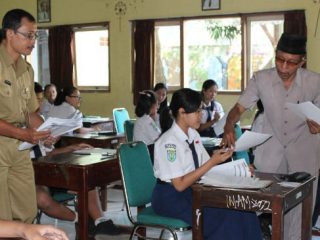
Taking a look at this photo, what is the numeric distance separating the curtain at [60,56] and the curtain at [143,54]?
4.59 feet

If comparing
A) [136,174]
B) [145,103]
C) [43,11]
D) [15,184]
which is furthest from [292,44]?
[43,11]

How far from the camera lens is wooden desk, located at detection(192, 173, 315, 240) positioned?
7.98 feet

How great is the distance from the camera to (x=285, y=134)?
3057 millimetres

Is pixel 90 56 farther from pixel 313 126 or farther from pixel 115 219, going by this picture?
pixel 313 126

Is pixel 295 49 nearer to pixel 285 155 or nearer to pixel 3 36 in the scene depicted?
pixel 285 155

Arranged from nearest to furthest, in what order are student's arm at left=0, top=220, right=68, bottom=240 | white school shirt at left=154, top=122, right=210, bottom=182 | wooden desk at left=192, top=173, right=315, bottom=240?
student's arm at left=0, top=220, right=68, bottom=240
wooden desk at left=192, top=173, right=315, bottom=240
white school shirt at left=154, top=122, right=210, bottom=182

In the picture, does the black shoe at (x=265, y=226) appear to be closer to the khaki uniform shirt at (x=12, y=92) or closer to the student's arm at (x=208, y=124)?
the khaki uniform shirt at (x=12, y=92)

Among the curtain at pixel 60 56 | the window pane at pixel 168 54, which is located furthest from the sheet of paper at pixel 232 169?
the curtain at pixel 60 56

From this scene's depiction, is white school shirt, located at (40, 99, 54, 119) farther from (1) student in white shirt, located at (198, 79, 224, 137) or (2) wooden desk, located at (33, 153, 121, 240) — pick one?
(2) wooden desk, located at (33, 153, 121, 240)

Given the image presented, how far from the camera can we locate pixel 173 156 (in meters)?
Answer: 2.92

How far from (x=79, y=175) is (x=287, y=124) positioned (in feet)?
4.27

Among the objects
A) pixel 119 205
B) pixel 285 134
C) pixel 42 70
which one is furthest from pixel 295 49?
pixel 42 70

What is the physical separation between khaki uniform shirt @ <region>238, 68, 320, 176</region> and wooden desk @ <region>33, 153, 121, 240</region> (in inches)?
40.1

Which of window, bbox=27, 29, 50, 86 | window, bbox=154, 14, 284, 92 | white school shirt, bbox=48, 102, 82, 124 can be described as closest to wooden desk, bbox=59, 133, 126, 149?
white school shirt, bbox=48, 102, 82, 124
